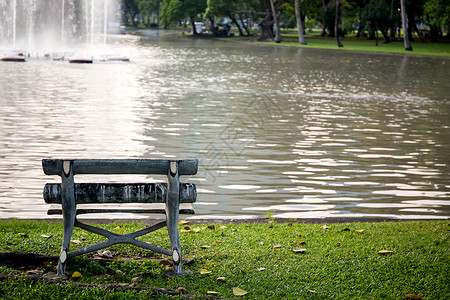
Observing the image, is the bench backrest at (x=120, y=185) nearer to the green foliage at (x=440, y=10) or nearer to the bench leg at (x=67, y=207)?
the bench leg at (x=67, y=207)

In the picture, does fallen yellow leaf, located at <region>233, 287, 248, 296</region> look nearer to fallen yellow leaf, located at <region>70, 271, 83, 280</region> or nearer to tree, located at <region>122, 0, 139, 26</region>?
fallen yellow leaf, located at <region>70, 271, 83, 280</region>

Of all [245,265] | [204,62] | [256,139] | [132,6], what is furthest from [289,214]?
[132,6]

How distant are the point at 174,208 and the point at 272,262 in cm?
103

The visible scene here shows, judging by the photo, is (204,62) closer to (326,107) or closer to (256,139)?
(326,107)

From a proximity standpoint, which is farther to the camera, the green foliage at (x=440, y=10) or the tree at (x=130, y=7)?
the tree at (x=130, y=7)

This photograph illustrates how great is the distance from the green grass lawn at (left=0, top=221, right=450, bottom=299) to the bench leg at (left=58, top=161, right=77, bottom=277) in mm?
199

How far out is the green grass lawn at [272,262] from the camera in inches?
192

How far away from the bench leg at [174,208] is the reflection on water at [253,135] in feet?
8.82

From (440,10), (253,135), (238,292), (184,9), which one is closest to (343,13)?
(440,10)

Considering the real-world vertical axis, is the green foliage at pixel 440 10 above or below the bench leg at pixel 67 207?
above

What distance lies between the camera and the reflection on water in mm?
8812

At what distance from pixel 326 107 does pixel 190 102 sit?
4094 mm

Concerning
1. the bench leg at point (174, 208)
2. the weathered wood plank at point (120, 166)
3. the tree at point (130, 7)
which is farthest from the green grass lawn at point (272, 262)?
the tree at point (130, 7)

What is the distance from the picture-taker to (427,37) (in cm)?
7688
